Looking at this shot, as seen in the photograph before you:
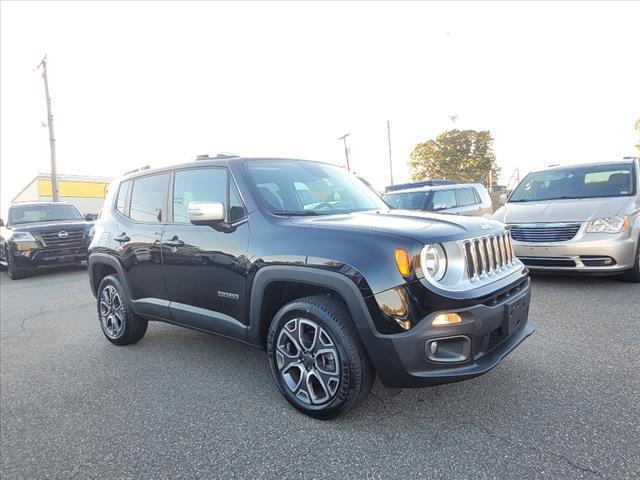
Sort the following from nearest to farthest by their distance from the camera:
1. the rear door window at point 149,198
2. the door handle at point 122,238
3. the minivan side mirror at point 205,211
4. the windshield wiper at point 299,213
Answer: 1. the minivan side mirror at point 205,211
2. the windshield wiper at point 299,213
3. the rear door window at point 149,198
4. the door handle at point 122,238

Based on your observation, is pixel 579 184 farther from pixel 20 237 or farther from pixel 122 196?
pixel 20 237

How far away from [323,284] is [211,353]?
2046mm

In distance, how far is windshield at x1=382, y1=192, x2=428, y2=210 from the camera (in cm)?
908

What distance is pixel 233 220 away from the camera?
3.08m

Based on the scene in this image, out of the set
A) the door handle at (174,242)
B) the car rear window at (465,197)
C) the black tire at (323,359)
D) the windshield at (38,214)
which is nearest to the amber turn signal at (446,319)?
the black tire at (323,359)

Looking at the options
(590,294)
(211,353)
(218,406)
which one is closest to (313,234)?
(218,406)

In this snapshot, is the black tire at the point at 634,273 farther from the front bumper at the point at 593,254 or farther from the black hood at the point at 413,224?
the black hood at the point at 413,224

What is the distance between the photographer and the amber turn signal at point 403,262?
2.27 meters

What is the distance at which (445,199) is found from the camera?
364 inches

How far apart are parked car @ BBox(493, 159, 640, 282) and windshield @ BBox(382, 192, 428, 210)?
8.74ft

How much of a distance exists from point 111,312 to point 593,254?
5728mm

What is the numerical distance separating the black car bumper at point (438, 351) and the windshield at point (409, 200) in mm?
6773

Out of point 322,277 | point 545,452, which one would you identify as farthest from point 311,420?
point 545,452

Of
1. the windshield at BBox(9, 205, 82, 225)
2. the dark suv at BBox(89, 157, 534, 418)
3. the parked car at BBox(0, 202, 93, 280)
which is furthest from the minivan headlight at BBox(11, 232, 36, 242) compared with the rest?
the dark suv at BBox(89, 157, 534, 418)
